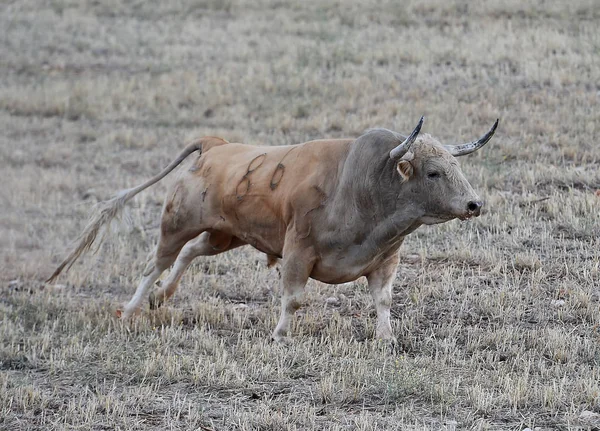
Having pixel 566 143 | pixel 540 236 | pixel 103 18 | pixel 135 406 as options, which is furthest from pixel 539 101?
pixel 103 18

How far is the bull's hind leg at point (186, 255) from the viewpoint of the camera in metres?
9.60

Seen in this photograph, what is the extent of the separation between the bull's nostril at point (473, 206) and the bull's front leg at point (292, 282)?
1.43 metres

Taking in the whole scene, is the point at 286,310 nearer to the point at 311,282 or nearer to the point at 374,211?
the point at 374,211

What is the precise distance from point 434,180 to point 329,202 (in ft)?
3.16

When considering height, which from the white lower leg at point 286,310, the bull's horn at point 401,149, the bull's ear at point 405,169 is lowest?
Answer: the white lower leg at point 286,310

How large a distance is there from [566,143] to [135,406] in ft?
29.0

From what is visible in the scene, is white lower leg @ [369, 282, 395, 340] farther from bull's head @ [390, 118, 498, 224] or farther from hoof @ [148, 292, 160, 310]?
hoof @ [148, 292, 160, 310]

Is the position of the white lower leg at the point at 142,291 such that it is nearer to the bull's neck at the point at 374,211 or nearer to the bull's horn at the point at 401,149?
the bull's neck at the point at 374,211

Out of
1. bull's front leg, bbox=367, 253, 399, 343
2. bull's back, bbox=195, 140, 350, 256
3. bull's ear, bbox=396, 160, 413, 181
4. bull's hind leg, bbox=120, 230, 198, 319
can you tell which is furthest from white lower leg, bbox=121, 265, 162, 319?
bull's ear, bbox=396, 160, 413, 181

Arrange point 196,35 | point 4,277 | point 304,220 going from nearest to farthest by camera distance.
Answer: point 304,220 < point 4,277 < point 196,35

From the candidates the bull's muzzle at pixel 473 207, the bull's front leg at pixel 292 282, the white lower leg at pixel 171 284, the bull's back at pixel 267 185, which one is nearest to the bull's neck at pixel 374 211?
the bull's back at pixel 267 185

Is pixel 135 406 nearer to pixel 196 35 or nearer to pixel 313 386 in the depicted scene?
pixel 313 386

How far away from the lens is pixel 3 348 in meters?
8.43

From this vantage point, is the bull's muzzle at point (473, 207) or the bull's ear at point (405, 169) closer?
the bull's muzzle at point (473, 207)
